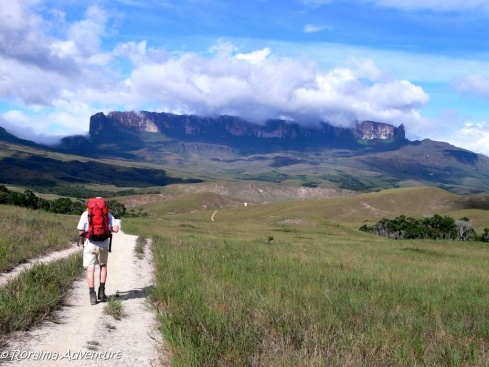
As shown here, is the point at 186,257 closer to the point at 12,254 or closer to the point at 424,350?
the point at 12,254

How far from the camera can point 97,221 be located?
11492mm

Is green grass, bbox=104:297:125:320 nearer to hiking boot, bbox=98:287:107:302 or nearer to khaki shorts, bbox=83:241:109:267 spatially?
hiking boot, bbox=98:287:107:302

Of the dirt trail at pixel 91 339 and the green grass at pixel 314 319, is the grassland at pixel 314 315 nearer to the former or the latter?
the green grass at pixel 314 319

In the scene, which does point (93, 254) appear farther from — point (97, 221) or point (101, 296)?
point (101, 296)

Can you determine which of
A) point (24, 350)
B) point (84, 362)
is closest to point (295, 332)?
point (84, 362)

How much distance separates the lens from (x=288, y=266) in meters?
18.7

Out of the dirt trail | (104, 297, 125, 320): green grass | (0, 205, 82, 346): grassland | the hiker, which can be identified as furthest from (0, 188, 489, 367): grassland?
the hiker

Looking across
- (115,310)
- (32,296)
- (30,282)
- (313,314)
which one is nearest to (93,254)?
(30,282)

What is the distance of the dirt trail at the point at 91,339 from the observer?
272 inches

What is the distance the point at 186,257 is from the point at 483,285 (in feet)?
37.1

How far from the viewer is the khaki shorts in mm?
11555

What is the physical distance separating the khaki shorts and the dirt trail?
821mm

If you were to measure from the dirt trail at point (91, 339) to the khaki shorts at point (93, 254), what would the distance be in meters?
0.82

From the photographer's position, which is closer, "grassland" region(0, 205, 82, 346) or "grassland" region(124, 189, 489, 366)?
"grassland" region(124, 189, 489, 366)
